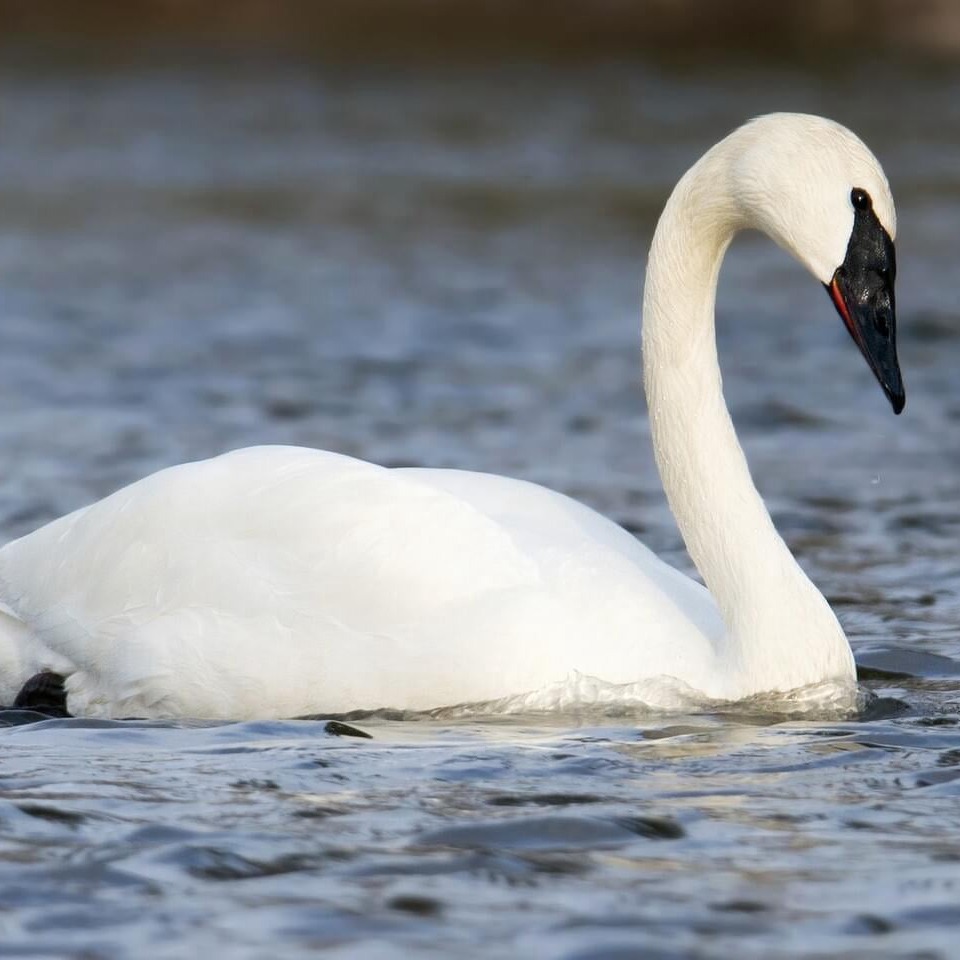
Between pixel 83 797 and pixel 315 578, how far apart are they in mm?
1095

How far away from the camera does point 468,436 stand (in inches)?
428

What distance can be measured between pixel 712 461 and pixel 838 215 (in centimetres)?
85

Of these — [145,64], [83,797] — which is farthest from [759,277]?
[145,64]

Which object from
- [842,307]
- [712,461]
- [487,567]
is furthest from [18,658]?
[842,307]

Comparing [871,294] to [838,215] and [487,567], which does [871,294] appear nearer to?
[838,215]

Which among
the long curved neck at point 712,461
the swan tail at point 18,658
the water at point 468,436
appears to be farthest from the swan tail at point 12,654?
the long curved neck at point 712,461

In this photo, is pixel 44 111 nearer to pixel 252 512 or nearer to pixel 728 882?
pixel 252 512

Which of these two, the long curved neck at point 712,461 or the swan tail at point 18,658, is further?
the swan tail at point 18,658

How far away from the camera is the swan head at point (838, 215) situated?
231 inches

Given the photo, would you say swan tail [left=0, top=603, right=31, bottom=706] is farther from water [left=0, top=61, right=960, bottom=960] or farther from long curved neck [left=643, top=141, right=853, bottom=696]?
long curved neck [left=643, top=141, right=853, bottom=696]

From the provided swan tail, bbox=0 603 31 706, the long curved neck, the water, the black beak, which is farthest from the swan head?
swan tail, bbox=0 603 31 706

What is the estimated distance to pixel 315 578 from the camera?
5992 mm

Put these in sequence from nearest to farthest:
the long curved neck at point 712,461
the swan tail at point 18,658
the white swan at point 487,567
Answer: the white swan at point 487,567 → the long curved neck at point 712,461 → the swan tail at point 18,658

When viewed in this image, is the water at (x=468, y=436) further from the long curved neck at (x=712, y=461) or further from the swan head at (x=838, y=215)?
the swan head at (x=838, y=215)
